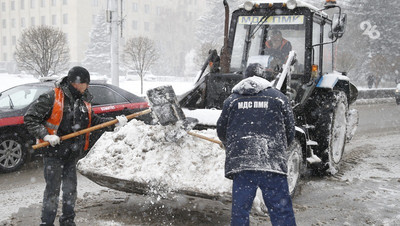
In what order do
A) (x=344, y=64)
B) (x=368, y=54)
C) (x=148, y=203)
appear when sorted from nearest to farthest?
(x=148, y=203), (x=344, y=64), (x=368, y=54)

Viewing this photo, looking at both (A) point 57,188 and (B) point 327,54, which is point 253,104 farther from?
(B) point 327,54

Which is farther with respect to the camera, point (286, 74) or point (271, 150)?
point (286, 74)

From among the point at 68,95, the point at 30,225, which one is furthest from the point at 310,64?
the point at 30,225

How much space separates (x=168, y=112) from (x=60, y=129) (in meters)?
1.26

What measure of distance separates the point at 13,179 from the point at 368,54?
4111 centimetres

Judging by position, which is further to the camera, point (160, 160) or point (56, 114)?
point (160, 160)

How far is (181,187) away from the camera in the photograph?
4.16m

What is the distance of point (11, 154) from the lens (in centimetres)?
640

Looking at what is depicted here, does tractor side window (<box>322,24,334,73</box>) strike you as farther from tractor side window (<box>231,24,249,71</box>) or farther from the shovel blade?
the shovel blade

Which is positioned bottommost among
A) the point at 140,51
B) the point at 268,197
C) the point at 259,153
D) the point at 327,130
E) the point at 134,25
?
the point at 268,197

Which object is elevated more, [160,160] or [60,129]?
[60,129]

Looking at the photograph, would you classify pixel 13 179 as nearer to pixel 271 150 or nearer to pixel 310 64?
pixel 271 150

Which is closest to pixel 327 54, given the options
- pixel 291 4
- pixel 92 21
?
pixel 291 4

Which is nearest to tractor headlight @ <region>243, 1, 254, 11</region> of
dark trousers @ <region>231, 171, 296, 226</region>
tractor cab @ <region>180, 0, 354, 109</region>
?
tractor cab @ <region>180, 0, 354, 109</region>
